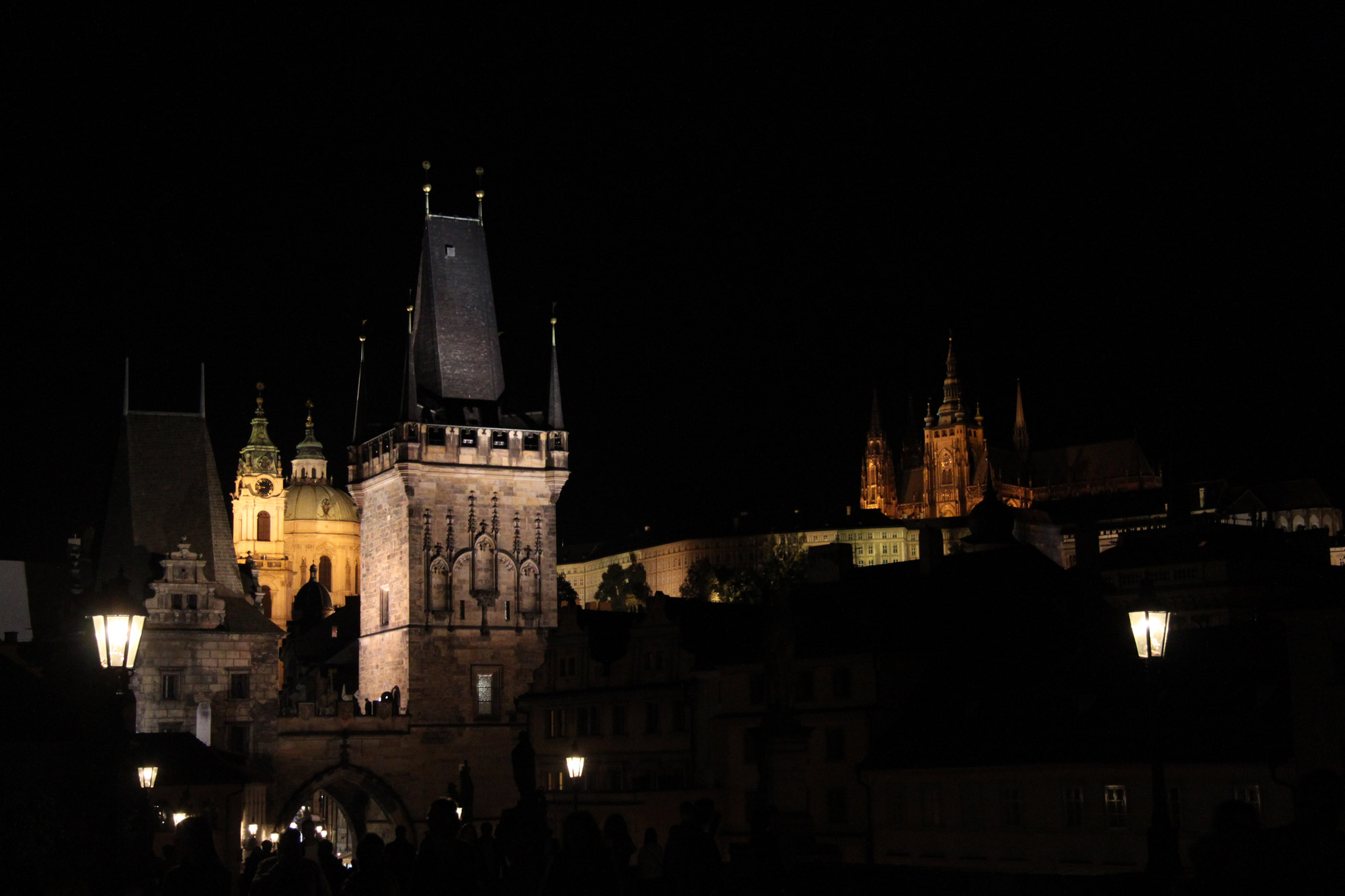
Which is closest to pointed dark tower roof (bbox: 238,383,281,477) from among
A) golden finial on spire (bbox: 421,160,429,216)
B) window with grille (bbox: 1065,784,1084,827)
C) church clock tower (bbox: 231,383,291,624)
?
church clock tower (bbox: 231,383,291,624)

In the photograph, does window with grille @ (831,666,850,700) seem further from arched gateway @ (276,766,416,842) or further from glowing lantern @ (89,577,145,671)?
glowing lantern @ (89,577,145,671)

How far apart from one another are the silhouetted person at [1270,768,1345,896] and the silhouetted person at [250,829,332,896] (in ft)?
21.4

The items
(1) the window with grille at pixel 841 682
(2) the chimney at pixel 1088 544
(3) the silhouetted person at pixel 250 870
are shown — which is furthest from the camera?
(2) the chimney at pixel 1088 544

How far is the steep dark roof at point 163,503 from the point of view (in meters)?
60.2

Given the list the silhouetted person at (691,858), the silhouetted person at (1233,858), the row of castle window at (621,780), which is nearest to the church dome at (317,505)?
the row of castle window at (621,780)

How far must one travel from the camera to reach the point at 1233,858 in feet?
35.1

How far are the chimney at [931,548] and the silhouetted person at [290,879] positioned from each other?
167 feet

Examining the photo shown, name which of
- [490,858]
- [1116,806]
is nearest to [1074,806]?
[1116,806]

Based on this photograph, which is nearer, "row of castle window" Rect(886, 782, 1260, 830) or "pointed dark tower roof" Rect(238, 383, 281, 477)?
"row of castle window" Rect(886, 782, 1260, 830)

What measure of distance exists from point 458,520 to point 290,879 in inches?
2165

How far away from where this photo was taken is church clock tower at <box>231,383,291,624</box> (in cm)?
14700

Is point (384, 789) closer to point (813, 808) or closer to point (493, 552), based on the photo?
point (493, 552)

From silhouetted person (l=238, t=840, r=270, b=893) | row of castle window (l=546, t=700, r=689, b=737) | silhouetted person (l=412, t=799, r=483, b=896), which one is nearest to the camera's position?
silhouetted person (l=412, t=799, r=483, b=896)

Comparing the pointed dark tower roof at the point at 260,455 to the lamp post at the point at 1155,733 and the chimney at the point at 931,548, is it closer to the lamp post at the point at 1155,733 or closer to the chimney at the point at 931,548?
the chimney at the point at 931,548
